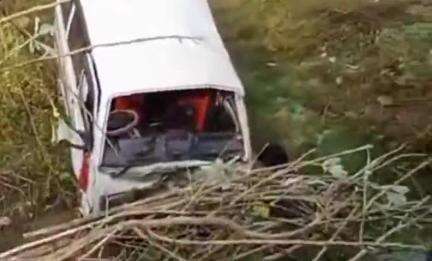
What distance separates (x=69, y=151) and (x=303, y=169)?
141 centimetres

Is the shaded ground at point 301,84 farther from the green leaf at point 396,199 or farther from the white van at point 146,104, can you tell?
the green leaf at point 396,199

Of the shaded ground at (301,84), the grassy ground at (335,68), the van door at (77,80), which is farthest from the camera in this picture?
the grassy ground at (335,68)

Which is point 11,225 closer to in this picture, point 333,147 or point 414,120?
point 333,147

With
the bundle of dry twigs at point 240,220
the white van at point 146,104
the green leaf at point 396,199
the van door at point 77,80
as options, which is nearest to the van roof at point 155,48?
the white van at point 146,104

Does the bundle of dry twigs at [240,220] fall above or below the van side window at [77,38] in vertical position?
below

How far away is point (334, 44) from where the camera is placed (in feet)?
27.7

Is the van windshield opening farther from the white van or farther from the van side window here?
the van side window

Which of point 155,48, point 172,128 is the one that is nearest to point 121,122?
point 172,128

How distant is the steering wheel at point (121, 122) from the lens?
5.96 m

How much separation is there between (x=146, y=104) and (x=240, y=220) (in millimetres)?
1030

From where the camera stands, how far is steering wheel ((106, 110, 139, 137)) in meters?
5.96

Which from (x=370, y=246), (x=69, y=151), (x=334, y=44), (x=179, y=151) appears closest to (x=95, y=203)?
(x=179, y=151)

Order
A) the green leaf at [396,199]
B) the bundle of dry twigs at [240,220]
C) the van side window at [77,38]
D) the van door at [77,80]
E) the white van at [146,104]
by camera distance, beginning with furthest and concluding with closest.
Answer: the van side window at [77,38], the van door at [77,80], the white van at [146,104], the green leaf at [396,199], the bundle of dry twigs at [240,220]

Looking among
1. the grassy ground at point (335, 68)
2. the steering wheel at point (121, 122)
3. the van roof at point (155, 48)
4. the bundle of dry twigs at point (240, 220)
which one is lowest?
the grassy ground at point (335, 68)
